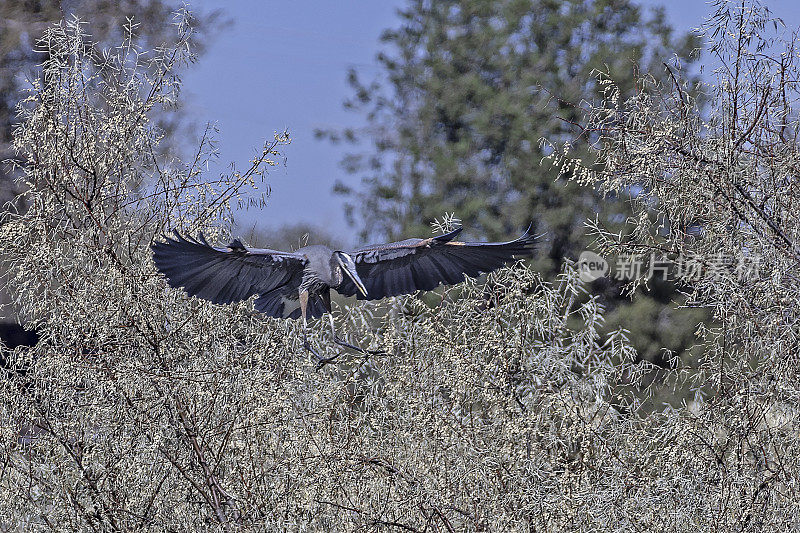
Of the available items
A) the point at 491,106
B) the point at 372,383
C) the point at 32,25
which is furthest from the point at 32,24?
the point at 372,383

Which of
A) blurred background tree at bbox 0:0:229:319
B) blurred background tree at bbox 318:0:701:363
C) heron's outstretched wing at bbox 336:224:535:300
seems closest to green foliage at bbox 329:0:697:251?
blurred background tree at bbox 318:0:701:363

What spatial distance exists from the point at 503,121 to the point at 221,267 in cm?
746

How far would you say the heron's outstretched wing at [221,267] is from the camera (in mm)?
2682

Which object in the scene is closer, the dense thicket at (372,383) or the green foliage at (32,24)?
the dense thicket at (372,383)

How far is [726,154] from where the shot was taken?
250cm

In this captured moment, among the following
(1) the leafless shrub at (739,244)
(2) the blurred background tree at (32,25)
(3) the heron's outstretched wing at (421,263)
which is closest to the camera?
(1) the leafless shrub at (739,244)

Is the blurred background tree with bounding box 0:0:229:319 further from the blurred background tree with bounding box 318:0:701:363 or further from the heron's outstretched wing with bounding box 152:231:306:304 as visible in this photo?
the heron's outstretched wing with bounding box 152:231:306:304

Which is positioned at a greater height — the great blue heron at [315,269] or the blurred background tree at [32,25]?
the blurred background tree at [32,25]

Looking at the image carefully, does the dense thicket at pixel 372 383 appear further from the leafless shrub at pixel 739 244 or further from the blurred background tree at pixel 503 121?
the blurred background tree at pixel 503 121

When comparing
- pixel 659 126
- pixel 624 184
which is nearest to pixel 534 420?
pixel 624 184

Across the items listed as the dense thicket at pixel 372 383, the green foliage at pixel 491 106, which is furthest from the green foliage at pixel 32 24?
the dense thicket at pixel 372 383

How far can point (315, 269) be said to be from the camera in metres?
2.92

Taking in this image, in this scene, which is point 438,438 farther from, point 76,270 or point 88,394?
point 76,270

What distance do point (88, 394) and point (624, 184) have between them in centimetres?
174
